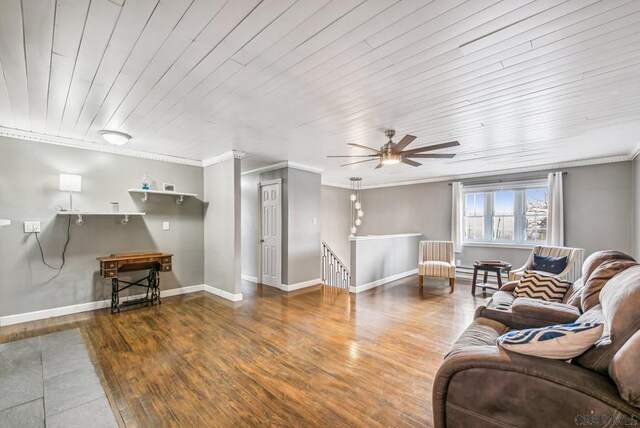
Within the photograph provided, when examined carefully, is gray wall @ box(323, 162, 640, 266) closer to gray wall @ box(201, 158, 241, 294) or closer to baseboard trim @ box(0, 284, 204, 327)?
gray wall @ box(201, 158, 241, 294)

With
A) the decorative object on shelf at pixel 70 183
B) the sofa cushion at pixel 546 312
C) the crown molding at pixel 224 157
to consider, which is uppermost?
the crown molding at pixel 224 157

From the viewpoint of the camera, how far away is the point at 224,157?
4645 mm

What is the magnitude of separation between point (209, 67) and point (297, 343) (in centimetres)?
268

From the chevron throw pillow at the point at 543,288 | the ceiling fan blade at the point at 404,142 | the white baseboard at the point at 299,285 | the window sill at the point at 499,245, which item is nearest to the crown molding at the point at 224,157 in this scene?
the white baseboard at the point at 299,285

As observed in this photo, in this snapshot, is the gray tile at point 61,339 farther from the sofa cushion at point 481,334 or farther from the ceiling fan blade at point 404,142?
the ceiling fan blade at point 404,142

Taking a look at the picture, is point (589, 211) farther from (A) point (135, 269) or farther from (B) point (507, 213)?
(A) point (135, 269)

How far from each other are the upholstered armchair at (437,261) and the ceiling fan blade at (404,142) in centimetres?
290

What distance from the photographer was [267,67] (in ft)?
6.70

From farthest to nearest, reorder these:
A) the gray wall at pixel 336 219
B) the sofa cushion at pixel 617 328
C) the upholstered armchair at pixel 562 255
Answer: the gray wall at pixel 336 219
the upholstered armchair at pixel 562 255
the sofa cushion at pixel 617 328

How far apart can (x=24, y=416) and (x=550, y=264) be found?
5.78m

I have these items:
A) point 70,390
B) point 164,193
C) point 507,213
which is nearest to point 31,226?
point 164,193

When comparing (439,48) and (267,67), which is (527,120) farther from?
(267,67)

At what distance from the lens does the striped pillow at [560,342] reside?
3.98 ft

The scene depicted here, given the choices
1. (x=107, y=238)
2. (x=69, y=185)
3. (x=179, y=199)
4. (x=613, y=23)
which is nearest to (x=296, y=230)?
(x=179, y=199)
